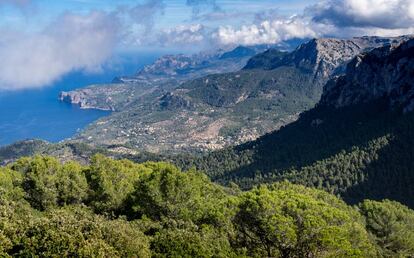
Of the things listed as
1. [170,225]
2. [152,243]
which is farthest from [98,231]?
[170,225]

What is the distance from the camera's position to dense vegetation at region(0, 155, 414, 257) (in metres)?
43.6

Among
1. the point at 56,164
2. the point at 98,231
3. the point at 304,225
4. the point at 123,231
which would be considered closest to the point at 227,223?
the point at 304,225

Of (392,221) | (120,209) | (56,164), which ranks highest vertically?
(56,164)

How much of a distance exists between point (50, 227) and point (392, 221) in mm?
64698

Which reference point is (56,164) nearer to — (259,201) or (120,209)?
(120,209)

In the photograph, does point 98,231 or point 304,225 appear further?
point 304,225

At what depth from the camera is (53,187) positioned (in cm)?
7631

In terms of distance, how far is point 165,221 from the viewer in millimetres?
57781

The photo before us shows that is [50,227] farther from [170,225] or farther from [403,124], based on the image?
[403,124]

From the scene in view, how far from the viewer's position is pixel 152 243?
50.0 metres

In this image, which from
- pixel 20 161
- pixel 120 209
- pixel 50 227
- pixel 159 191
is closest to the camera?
pixel 50 227

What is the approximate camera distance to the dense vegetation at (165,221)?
43.6m

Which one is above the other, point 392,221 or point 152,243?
point 152,243

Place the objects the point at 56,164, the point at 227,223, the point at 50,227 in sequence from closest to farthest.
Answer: the point at 50,227, the point at 227,223, the point at 56,164
